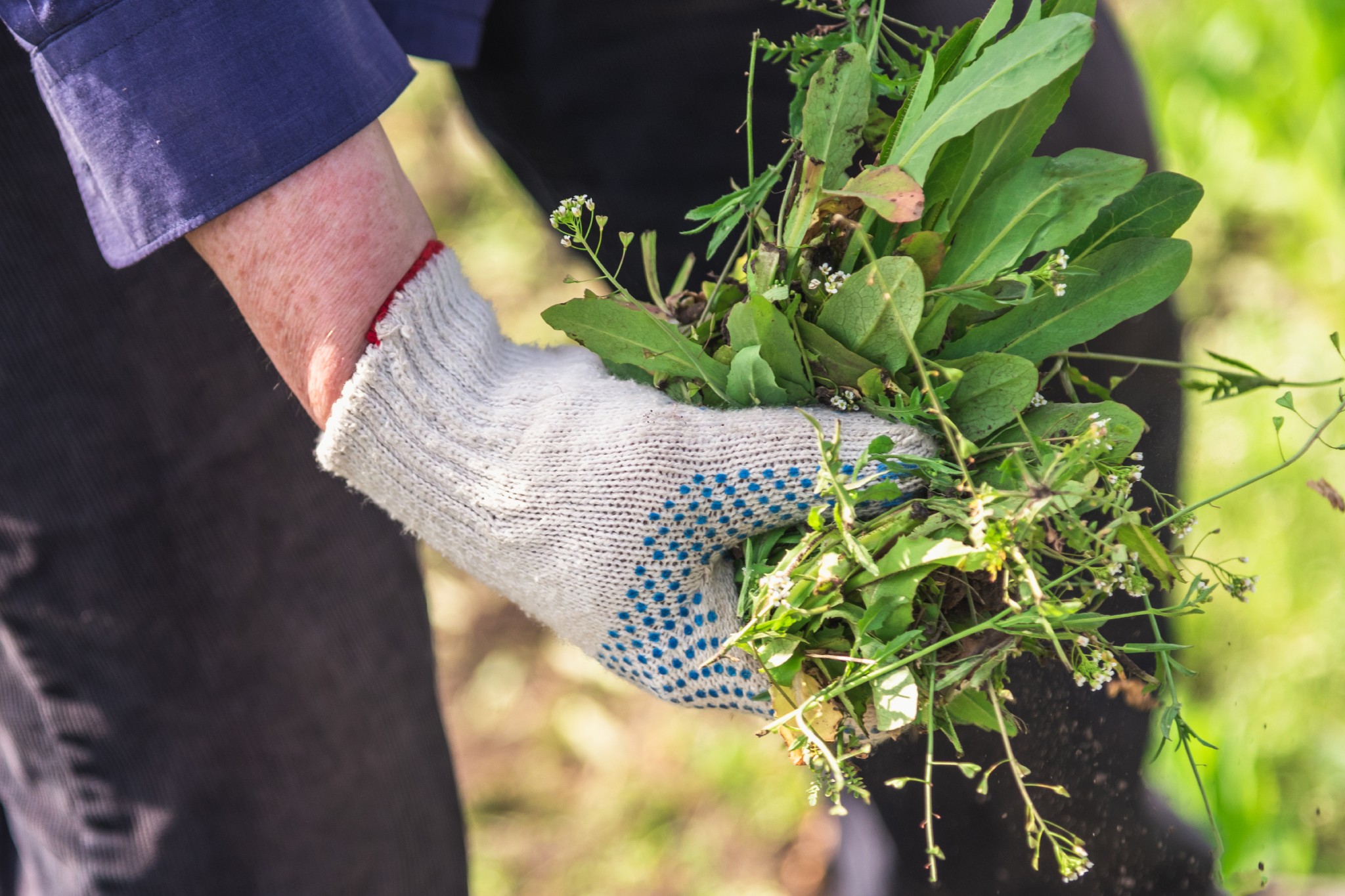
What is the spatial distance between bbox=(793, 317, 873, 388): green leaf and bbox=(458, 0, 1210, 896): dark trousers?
0.24 meters

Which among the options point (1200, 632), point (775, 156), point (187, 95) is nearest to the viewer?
point (187, 95)

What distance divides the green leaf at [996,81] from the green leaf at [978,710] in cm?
35

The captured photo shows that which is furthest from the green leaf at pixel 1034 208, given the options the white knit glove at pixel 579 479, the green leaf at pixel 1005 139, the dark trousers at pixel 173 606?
the dark trousers at pixel 173 606

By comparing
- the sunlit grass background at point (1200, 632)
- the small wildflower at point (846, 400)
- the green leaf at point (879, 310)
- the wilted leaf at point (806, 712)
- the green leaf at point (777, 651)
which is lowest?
the sunlit grass background at point (1200, 632)

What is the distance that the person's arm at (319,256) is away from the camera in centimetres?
72

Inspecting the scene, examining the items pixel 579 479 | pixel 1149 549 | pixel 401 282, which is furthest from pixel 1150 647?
pixel 401 282

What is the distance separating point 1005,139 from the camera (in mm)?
647

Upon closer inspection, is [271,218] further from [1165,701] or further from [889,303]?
[1165,701]

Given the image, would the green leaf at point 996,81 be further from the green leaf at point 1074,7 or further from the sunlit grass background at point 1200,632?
the sunlit grass background at point 1200,632

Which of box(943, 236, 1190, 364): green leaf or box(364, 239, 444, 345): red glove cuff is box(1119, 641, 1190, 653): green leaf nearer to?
box(943, 236, 1190, 364): green leaf

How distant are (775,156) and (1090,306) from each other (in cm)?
46

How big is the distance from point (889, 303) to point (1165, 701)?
0.34 metres

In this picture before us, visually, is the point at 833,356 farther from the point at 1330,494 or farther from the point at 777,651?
the point at 1330,494

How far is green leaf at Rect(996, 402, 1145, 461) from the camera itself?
2.06 ft
